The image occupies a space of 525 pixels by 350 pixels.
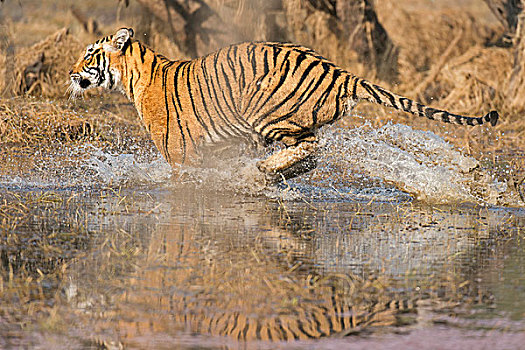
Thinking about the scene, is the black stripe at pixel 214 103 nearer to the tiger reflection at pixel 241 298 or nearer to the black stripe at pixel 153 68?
Answer: the black stripe at pixel 153 68

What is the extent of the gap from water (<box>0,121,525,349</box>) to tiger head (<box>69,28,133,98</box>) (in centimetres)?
66

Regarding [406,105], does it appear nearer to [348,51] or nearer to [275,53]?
[275,53]

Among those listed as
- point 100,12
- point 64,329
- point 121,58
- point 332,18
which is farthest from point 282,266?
point 100,12

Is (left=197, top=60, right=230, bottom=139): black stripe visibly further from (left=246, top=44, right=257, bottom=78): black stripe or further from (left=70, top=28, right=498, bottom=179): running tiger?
(left=246, top=44, right=257, bottom=78): black stripe

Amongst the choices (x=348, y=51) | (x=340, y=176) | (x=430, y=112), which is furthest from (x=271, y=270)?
(x=348, y=51)

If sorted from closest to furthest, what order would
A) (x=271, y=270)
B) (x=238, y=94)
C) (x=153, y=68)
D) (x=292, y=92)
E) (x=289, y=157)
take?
(x=271, y=270) < (x=292, y=92) < (x=289, y=157) < (x=238, y=94) < (x=153, y=68)

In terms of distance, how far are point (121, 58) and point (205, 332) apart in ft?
13.3

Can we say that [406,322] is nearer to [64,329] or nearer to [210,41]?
[64,329]

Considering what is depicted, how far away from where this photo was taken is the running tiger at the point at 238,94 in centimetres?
591

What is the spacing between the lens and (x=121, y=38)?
6.64 meters

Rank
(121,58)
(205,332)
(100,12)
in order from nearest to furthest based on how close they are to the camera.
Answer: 1. (205,332)
2. (121,58)
3. (100,12)

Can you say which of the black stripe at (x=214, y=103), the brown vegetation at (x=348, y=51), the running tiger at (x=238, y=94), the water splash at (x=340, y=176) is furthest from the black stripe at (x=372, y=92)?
the brown vegetation at (x=348, y=51)

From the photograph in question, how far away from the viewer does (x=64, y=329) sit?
119 inches

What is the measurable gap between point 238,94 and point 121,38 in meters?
1.13
